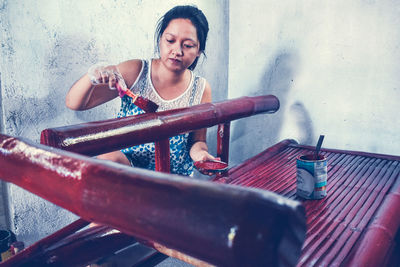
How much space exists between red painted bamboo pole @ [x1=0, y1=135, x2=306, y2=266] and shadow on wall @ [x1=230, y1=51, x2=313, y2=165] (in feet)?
7.77

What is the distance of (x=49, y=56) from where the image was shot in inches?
68.7

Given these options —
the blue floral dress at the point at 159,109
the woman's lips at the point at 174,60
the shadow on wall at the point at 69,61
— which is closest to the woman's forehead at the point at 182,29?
the woman's lips at the point at 174,60

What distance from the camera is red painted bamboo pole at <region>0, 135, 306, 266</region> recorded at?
0.79ft

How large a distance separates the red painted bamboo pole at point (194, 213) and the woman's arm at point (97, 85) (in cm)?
108

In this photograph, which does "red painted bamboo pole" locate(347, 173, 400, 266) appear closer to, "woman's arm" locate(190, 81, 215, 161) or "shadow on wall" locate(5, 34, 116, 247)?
"woman's arm" locate(190, 81, 215, 161)

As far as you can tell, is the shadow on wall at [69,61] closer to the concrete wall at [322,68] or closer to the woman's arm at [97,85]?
the woman's arm at [97,85]

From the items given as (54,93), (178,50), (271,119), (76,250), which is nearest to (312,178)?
(76,250)

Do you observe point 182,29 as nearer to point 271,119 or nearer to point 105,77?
point 105,77

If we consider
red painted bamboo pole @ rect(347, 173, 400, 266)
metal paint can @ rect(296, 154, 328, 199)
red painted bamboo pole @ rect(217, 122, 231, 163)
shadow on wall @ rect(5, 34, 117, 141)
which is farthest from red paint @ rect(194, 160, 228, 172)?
shadow on wall @ rect(5, 34, 117, 141)

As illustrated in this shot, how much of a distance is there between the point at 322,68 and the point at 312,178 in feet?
4.97

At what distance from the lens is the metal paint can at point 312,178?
1.08 m

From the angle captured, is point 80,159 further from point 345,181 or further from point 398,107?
point 398,107

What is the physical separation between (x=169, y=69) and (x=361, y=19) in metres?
1.37

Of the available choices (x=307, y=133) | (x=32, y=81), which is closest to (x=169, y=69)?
(x=32, y=81)
